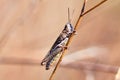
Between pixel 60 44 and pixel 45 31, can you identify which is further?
pixel 45 31

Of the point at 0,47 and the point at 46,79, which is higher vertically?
the point at 0,47

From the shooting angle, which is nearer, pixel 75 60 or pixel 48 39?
pixel 75 60

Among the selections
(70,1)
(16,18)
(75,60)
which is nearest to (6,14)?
(16,18)

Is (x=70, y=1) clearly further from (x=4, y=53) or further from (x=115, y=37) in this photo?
(x=4, y=53)

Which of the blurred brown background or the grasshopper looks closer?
the grasshopper

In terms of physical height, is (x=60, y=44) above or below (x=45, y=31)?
above

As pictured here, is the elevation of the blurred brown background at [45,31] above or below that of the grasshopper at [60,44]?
below

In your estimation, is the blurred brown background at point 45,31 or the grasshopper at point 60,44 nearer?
the grasshopper at point 60,44

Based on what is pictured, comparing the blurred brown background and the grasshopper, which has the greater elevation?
the grasshopper
